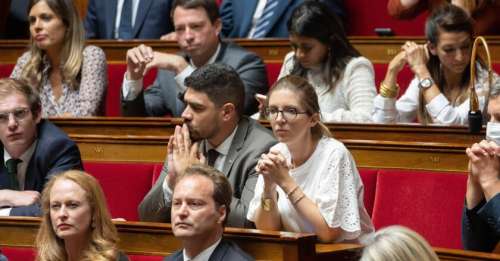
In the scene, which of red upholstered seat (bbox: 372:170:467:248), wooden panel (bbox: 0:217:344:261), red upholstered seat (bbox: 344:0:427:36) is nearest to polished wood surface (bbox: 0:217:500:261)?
wooden panel (bbox: 0:217:344:261)

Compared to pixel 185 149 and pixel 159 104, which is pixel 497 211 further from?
pixel 159 104

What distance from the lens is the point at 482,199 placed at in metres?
1.37

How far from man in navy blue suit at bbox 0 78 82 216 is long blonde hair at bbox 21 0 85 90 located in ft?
1.14

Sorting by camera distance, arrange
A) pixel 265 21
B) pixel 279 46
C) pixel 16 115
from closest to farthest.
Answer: pixel 16 115, pixel 279 46, pixel 265 21

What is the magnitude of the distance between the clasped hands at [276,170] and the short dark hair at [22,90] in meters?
0.44

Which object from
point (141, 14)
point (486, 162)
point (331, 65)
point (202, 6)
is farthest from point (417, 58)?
point (141, 14)

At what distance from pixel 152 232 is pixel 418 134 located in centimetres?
45

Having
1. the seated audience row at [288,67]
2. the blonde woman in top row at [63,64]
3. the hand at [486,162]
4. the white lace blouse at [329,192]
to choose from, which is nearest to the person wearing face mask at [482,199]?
the hand at [486,162]

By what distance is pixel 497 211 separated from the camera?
133cm

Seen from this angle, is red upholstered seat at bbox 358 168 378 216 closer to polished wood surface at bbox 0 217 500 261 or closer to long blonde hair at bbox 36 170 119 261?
polished wood surface at bbox 0 217 500 261

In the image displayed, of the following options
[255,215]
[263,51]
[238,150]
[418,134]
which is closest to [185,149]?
[238,150]

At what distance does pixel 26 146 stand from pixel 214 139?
0.94ft

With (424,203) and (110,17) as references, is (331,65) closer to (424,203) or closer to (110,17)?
(424,203)

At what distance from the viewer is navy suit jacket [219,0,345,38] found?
228 centimetres
